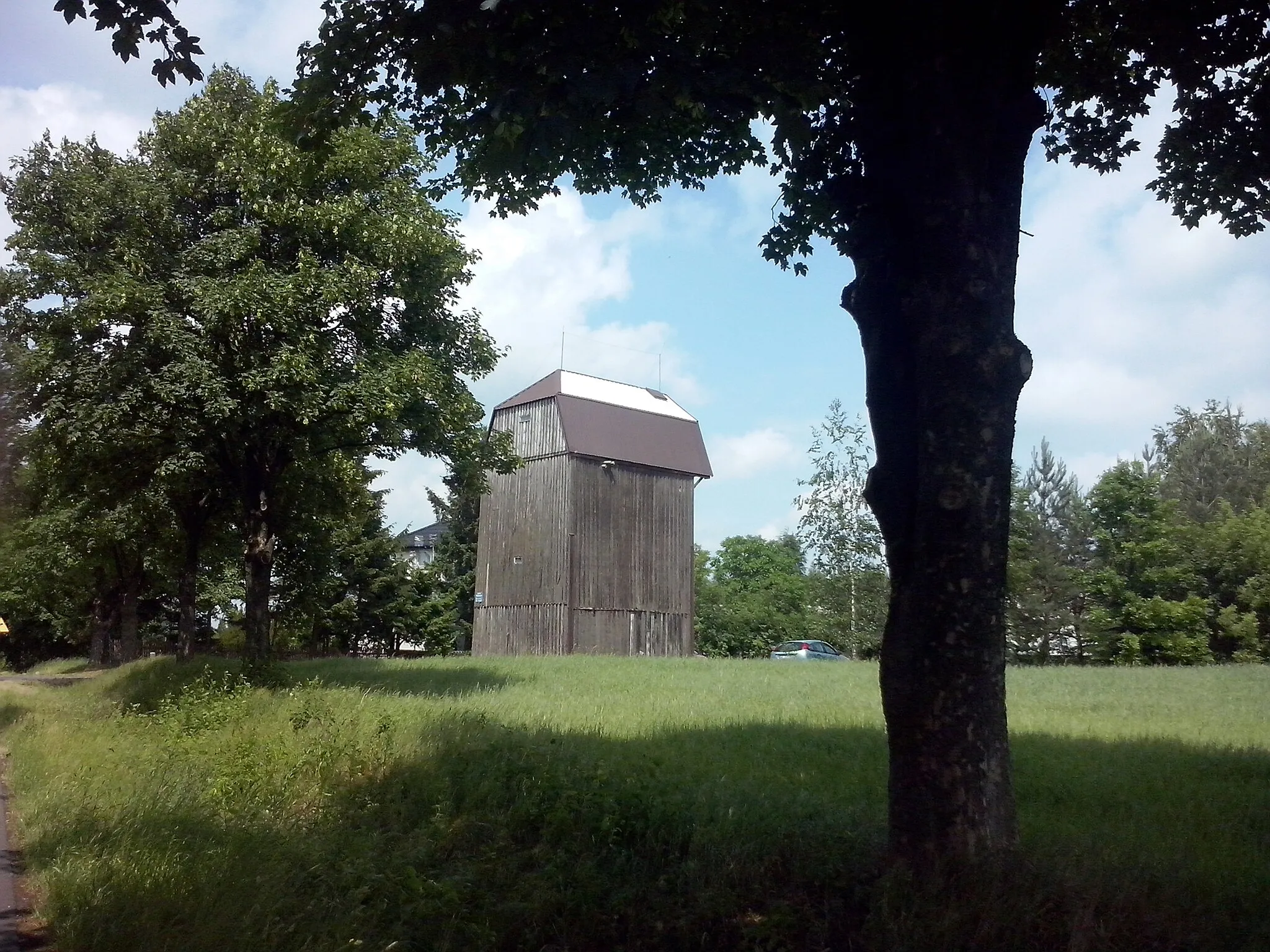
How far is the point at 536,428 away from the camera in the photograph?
4588 cm

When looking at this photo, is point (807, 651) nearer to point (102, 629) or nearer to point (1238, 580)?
point (1238, 580)

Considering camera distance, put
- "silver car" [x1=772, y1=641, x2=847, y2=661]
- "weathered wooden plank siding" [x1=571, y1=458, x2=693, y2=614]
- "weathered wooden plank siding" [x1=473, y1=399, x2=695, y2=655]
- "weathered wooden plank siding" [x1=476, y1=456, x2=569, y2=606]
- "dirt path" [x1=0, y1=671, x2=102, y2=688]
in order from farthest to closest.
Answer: "silver car" [x1=772, y1=641, x2=847, y2=661], "weathered wooden plank siding" [x1=571, y1=458, x2=693, y2=614], "weathered wooden plank siding" [x1=476, y1=456, x2=569, y2=606], "weathered wooden plank siding" [x1=473, y1=399, x2=695, y2=655], "dirt path" [x1=0, y1=671, x2=102, y2=688]

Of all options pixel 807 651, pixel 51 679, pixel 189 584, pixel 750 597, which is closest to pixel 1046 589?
pixel 807 651

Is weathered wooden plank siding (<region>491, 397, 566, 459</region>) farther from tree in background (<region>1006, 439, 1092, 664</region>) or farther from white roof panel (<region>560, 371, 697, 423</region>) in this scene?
tree in background (<region>1006, 439, 1092, 664</region>)

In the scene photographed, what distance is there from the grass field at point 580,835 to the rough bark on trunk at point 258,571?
3.69m

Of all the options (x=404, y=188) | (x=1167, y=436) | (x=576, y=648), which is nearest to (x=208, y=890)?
(x=404, y=188)

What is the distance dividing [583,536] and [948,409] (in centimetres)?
3763

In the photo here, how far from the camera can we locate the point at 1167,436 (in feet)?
230

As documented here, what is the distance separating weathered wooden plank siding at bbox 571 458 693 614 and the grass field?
2793cm

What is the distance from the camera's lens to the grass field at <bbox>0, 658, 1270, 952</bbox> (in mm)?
5379

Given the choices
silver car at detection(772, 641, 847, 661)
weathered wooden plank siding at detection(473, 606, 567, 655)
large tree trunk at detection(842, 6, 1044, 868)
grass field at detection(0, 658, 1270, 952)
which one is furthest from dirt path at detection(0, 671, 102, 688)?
large tree trunk at detection(842, 6, 1044, 868)

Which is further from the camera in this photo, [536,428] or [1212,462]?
[1212,462]

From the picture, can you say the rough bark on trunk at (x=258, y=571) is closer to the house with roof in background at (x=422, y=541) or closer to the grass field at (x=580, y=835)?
the grass field at (x=580, y=835)

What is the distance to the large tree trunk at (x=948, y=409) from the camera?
5883 millimetres
